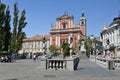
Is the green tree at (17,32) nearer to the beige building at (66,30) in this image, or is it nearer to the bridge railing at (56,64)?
the bridge railing at (56,64)

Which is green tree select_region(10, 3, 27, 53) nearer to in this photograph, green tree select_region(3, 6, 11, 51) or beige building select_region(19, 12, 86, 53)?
green tree select_region(3, 6, 11, 51)

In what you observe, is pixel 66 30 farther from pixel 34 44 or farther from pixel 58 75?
pixel 58 75

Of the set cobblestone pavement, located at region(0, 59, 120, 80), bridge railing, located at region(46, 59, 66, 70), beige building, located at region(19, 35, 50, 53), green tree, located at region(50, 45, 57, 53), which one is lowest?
cobblestone pavement, located at region(0, 59, 120, 80)

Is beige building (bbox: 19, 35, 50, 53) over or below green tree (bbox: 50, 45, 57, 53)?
over

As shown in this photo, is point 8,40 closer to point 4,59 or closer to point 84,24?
point 4,59

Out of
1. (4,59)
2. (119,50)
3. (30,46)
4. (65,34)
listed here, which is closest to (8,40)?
(4,59)

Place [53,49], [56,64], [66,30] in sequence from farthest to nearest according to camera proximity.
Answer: [66,30] < [53,49] < [56,64]

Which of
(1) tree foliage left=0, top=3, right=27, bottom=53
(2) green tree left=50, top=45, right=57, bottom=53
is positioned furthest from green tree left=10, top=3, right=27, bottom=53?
(2) green tree left=50, top=45, right=57, bottom=53

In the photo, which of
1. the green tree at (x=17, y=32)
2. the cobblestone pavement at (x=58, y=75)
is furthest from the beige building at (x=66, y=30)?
the cobblestone pavement at (x=58, y=75)

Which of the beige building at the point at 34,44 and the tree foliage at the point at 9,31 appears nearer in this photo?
the tree foliage at the point at 9,31

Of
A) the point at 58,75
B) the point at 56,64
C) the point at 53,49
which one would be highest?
the point at 53,49

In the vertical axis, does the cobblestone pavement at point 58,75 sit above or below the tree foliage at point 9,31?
below

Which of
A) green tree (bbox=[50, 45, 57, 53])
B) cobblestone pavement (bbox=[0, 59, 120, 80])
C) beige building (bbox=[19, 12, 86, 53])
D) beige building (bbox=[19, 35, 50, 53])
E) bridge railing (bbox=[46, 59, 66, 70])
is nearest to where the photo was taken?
cobblestone pavement (bbox=[0, 59, 120, 80])

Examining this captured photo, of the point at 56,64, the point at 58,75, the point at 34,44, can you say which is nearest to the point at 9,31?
the point at 56,64
